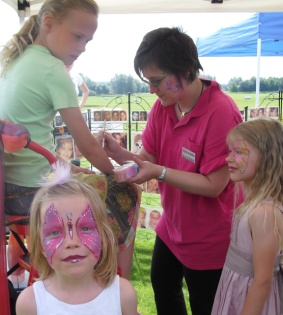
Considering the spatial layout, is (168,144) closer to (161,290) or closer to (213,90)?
(213,90)

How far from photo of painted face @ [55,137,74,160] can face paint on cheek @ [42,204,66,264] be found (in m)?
2.30

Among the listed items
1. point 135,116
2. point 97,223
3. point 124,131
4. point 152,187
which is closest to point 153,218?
point 152,187

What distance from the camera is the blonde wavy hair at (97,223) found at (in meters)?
1.07

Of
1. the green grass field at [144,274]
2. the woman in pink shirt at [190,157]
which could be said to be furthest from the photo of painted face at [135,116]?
the woman in pink shirt at [190,157]

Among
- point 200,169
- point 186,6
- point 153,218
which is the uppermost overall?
point 186,6

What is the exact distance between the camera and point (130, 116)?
12.4ft

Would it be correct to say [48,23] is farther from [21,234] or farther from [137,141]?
[137,141]

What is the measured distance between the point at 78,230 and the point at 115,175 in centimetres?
37

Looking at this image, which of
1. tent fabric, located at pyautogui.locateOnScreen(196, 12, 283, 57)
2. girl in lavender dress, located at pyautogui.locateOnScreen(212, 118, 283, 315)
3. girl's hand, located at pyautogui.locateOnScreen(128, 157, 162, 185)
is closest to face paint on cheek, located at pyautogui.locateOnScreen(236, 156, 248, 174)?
girl in lavender dress, located at pyautogui.locateOnScreen(212, 118, 283, 315)

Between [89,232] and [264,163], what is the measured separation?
2.13ft

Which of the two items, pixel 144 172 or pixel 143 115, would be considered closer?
pixel 144 172

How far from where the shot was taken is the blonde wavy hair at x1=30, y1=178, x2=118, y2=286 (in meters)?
1.07

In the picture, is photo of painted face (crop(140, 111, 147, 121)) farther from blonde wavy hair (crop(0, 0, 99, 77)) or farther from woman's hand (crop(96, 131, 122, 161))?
blonde wavy hair (crop(0, 0, 99, 77))

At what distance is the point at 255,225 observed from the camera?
1309 millimetres
